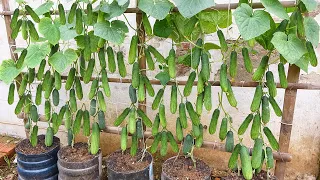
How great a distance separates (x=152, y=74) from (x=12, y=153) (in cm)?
154

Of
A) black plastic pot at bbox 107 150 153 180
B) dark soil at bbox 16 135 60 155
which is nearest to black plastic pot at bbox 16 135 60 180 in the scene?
dark soil at bbox 16 135 60 155

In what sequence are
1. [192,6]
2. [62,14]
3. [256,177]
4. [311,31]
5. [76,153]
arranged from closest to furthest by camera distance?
[192,6]
[311,31]
[62,14]
[256,177]
[76,153]

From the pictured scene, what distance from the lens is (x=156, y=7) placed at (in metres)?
1.53

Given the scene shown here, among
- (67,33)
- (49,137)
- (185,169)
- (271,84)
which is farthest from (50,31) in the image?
(271,84)

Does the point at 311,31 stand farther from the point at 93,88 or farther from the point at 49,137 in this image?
the point at 49,137

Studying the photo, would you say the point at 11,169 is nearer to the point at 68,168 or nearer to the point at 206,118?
the point at 68,168

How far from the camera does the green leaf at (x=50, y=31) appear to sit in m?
1.78

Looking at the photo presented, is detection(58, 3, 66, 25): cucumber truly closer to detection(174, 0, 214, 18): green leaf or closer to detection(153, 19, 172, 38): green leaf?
detection(153, 19, 172, 38): green leaf

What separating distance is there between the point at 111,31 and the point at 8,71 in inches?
32.5

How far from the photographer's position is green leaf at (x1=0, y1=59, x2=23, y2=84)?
76.2 inches

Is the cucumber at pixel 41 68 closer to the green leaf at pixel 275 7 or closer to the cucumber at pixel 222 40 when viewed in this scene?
the cucumber at pixel 222 40

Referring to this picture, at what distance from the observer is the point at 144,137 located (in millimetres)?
2131

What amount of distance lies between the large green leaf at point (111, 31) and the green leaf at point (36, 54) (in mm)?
419

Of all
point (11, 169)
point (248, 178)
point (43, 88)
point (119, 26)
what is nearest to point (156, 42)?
point (119, 26)
